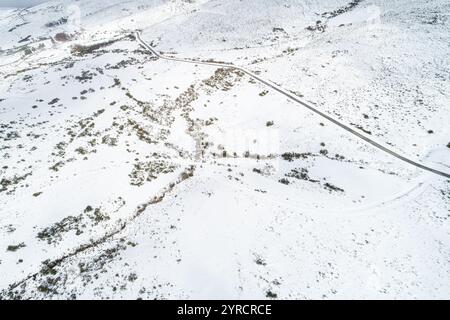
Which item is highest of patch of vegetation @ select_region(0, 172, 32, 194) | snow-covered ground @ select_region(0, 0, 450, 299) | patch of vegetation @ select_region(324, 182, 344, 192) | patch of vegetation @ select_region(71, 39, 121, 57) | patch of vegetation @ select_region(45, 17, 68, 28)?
patch of vegetation @ select_region(45, 17, 68, 28)

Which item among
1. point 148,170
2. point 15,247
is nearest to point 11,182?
point 15,247

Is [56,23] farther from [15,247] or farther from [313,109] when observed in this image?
[15,247]

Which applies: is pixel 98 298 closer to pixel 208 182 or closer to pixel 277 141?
pixel 208 182

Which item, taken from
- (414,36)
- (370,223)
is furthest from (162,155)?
(414,36)

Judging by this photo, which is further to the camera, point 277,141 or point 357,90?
point 357,90

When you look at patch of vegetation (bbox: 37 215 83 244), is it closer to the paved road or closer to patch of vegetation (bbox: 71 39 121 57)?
the paved road

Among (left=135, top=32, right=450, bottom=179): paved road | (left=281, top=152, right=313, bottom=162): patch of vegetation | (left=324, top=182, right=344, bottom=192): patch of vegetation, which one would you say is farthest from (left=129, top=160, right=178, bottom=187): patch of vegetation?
(left=135, top=32, right=450, bottom=179): paved road

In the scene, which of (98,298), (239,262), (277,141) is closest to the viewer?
(98,298)
